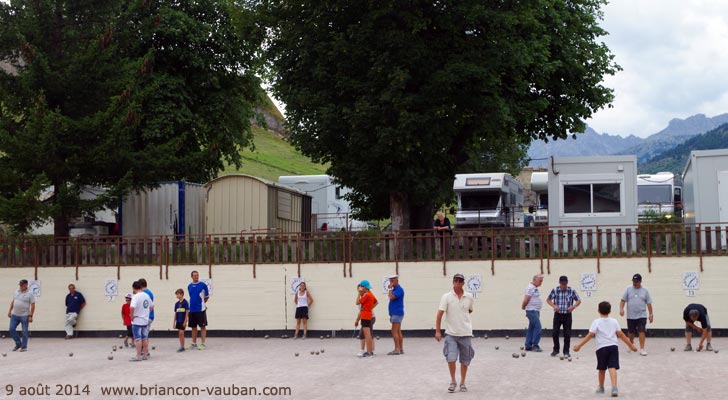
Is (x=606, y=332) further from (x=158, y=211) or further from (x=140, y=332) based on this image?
(x=158, y=211)

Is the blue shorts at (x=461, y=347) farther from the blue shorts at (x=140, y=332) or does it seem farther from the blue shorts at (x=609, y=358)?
the blue shorts at (x=140, y=332)

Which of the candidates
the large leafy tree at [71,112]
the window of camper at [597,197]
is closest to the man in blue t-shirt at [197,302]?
the large leafy tree at [71,112]

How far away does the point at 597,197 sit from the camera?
27484mm

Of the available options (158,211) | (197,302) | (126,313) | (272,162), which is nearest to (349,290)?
(197,302)

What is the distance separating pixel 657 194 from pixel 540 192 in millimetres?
5330

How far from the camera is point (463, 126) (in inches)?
1342

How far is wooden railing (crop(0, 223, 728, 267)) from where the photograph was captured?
23531 millimetres

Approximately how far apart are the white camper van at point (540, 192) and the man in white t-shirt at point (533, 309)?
733 inches

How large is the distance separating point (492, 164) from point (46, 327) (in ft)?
150

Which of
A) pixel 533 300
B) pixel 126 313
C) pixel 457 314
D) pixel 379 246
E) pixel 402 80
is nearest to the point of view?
pixel 457 314

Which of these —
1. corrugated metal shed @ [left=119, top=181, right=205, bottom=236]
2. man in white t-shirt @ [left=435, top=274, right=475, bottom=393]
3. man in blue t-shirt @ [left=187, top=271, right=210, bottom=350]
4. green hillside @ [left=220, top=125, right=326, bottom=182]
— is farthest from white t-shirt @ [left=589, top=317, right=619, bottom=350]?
green hillside @ [left=220, top=125, right=326, bottom=182]

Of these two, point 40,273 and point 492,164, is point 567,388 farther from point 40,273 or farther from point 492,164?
point 492,164

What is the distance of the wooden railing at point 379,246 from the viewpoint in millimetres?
23531

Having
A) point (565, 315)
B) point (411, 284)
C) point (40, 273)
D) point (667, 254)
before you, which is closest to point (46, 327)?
point (40, 273)
